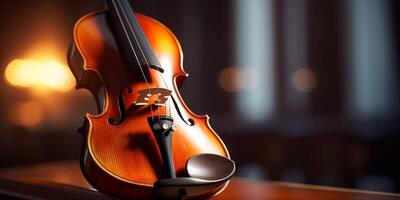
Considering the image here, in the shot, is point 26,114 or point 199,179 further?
point 26,114

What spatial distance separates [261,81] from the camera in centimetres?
307

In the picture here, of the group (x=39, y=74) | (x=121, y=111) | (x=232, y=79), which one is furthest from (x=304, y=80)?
(x=121, y=111)

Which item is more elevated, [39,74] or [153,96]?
[153,96]

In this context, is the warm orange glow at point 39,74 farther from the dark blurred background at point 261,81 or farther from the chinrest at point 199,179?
the chinrest at point 199,179

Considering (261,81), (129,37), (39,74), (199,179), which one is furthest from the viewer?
(39,74)

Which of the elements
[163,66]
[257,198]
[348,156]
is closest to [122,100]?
[163,66]

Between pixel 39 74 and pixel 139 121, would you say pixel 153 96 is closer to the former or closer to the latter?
pixel 139 121

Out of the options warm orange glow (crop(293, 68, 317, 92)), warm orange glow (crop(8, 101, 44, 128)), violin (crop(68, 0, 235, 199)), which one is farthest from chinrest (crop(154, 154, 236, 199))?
warm orange glow (crop(8, 101, 44, 128))

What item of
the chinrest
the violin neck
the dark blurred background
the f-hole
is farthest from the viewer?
the dark blurred background

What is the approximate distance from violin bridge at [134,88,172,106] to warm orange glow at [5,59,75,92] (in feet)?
9.29

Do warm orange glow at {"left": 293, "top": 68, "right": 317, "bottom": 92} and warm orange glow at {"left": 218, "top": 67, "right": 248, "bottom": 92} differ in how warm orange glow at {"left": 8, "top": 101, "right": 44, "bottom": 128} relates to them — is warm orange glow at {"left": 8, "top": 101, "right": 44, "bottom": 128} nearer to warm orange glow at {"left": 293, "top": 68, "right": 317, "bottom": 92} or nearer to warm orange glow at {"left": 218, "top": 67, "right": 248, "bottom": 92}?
warm orange glow at {"left": 218, "top": 67, "right": 248, "bottom": 92}

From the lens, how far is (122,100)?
0.65 metres

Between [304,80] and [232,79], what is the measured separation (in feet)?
1.79

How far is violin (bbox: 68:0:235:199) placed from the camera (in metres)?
0.51
